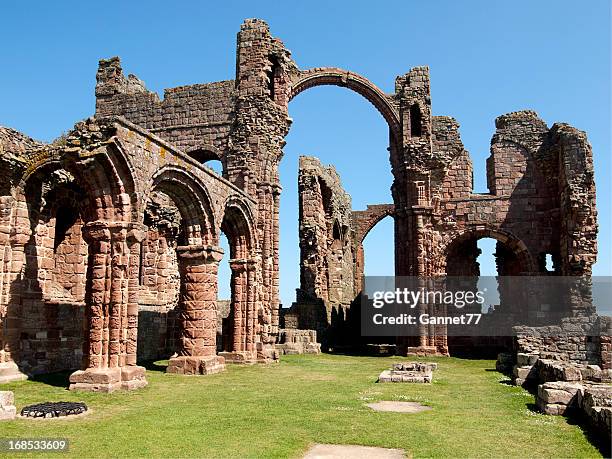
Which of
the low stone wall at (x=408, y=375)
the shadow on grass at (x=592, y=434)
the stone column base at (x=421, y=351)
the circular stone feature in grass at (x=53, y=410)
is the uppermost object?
the circular stone feature in grass at (x=53, y=410)

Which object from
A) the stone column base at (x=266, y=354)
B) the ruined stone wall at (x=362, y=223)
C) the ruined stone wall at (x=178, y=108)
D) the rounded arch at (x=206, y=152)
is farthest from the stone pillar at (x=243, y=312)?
the ruined stone wall at (x=362, y=223)

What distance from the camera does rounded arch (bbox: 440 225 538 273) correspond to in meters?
20.8

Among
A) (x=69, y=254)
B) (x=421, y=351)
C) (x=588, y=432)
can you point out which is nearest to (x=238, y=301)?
(x=69, y=254)

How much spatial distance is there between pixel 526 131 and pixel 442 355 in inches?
361

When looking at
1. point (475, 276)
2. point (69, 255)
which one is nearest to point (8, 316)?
point (69, 255)

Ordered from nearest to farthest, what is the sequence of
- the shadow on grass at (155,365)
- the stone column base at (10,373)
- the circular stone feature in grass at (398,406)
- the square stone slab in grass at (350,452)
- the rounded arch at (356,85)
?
1. the square stone slab in grass at (350,452)
2. the circular stone feature in grass at (398,406)
3. the stone column base at (10,373)
4. the shadow on grass at (155,365)
5. the rounded arch at (356,85)

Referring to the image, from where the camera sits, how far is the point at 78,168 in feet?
33.1

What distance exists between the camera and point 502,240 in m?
21.3

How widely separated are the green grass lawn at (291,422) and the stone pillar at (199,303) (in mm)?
1895

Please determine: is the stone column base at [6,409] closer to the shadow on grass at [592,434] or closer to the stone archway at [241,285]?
the shadow on grass at [592,434]

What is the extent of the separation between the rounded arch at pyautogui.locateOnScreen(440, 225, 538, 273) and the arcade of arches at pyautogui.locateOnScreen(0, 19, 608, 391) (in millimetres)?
53

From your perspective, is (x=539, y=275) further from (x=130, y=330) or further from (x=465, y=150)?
(x=130, y=330)

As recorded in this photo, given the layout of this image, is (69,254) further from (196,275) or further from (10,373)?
(10,373)

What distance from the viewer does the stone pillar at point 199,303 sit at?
43.5 ft
